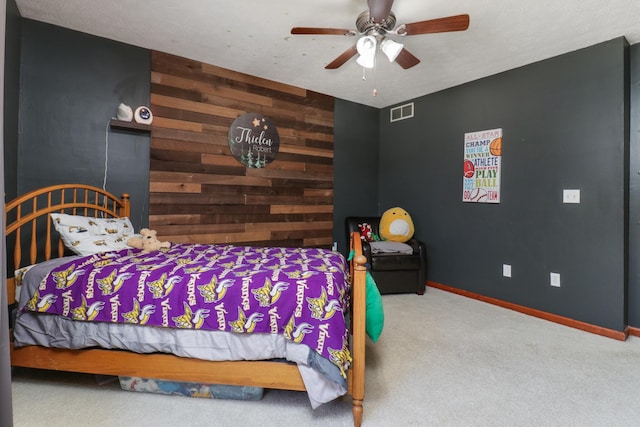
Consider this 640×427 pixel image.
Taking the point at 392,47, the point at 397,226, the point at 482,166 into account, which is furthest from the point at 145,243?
the point at 482,166

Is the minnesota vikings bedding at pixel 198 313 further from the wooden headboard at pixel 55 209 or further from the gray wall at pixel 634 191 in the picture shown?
the gray wall at pixel 634 191

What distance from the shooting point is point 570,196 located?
293cm

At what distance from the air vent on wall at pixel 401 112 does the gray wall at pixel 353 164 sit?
266 mm

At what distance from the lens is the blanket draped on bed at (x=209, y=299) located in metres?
1.56

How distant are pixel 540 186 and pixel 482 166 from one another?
62cm

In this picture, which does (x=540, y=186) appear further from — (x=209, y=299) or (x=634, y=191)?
(x=209, y=299)

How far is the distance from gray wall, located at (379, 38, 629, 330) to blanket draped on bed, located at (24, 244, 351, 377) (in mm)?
2465

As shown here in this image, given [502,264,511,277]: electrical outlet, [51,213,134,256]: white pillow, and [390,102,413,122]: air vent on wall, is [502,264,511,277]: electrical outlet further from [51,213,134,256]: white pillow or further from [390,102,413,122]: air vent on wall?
[51,213,134,256]: white pillow

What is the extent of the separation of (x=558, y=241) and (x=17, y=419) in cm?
409

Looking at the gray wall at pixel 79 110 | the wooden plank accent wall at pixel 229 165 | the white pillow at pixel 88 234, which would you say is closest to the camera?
the white pillow at pixel 88 234

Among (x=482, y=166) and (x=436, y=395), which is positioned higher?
(x=482, y=166)

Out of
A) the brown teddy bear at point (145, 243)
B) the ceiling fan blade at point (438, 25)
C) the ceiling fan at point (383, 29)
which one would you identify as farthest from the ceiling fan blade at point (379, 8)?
the brown teddy bear at point (145, 243)

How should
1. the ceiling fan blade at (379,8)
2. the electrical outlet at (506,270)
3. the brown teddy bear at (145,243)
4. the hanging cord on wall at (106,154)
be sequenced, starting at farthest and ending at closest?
the electrical outlet at (506,270), the hanging cord on wall at (106,154), the brown teddy bear at (145,243), the ceiling fan blade at (379,8)

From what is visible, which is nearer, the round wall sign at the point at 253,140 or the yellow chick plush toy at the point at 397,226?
the round wall sign at the point at 253,140
